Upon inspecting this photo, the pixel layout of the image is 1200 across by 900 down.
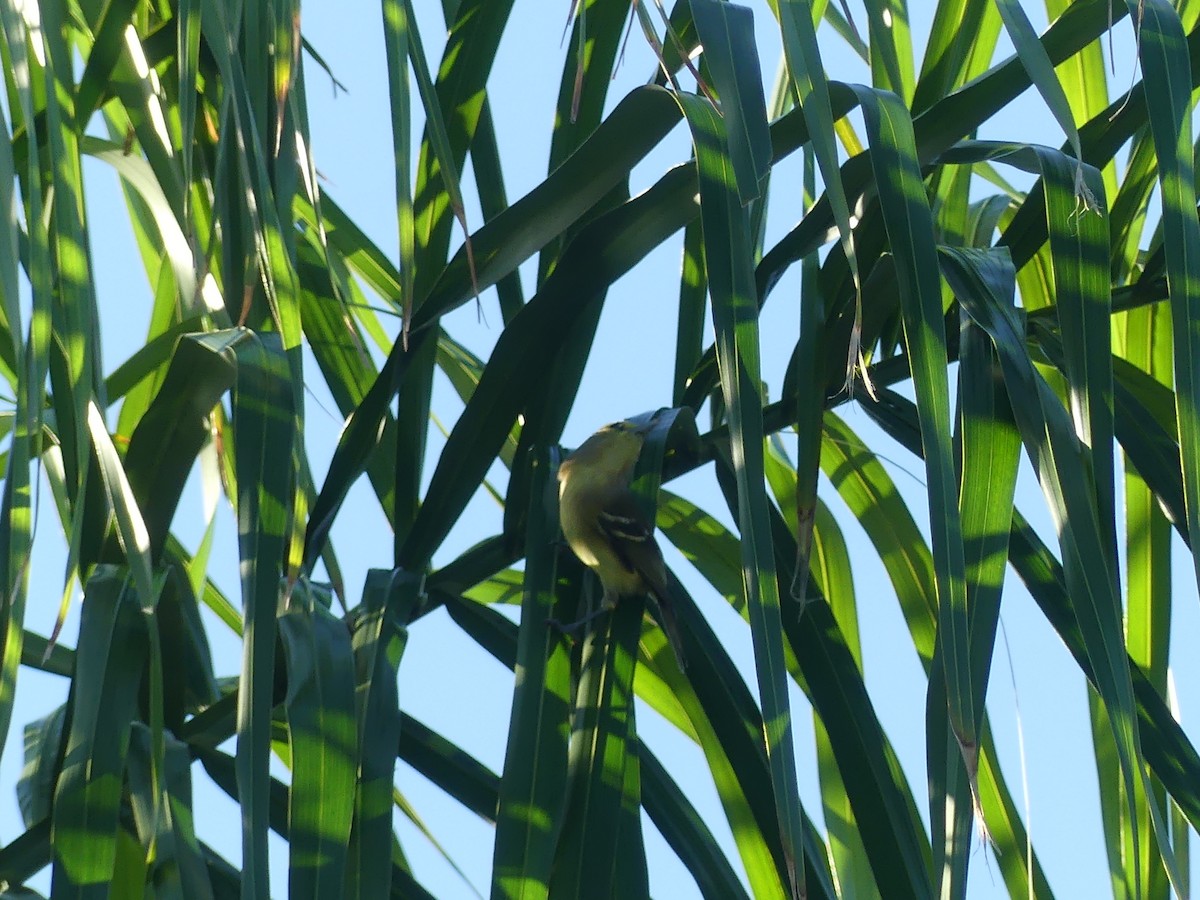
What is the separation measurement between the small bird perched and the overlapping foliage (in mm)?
43

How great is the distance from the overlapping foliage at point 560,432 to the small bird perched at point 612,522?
0.04 meters

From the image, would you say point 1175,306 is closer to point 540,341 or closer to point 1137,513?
point 540,341

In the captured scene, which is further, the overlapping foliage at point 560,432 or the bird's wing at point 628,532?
the bird's wing at point 628,532

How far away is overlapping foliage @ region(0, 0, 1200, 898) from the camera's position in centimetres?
111

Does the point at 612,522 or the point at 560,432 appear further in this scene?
the point at 612,522

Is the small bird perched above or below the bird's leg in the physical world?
above

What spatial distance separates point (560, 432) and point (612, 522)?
0.60 feet

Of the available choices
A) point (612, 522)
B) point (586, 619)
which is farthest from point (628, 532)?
point (586, 619)

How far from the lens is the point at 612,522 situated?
6.01 feet

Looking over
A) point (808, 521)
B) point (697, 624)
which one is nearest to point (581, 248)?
point (808, 521)

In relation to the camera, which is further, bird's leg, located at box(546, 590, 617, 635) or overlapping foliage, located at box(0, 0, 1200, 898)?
bird's leg, located at box(546, 590, 617, 635)

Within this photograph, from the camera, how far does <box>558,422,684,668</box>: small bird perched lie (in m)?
1.57

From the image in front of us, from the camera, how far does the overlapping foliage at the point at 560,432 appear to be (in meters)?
1.11

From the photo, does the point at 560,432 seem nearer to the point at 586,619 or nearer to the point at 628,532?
the point at 628,532
